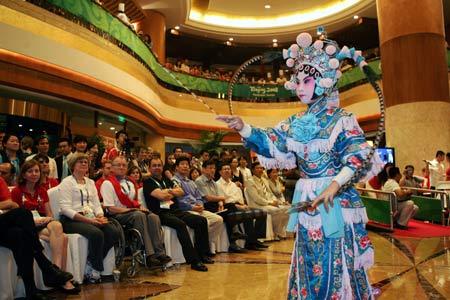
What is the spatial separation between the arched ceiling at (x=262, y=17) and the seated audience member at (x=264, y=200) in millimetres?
10386

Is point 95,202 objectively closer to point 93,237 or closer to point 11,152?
point 93,237

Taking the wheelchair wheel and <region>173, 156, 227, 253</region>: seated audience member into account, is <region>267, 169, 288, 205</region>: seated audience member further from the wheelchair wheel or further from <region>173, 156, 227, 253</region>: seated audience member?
the wheelchair wheel

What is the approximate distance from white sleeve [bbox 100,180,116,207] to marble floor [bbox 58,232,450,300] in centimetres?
83

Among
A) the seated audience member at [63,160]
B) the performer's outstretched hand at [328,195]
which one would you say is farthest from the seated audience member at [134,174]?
the performer's outstretched hand at [328,195]

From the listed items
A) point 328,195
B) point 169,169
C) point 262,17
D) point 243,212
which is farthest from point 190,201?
point 262,17

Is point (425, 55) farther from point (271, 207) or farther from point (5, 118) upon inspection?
point (5, 118)

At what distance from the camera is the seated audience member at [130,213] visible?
429 centimetres

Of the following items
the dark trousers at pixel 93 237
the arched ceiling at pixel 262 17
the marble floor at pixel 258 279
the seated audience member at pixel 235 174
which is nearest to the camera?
the marble floor at pixel 258 279

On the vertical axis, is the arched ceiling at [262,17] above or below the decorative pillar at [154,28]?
above

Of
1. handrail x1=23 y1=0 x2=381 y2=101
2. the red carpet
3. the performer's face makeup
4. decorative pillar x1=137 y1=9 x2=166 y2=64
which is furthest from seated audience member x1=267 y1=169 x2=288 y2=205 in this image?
decorative pillar x1=137 y1=9 x2=166 y2=64

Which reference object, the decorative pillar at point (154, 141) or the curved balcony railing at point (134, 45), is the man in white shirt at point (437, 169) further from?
the decorative pillar at point (154, 141)

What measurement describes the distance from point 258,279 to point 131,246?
1.37 metres

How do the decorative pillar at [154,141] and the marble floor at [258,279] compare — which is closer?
the marble floor at [258,279]

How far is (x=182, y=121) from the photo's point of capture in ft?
49.3
